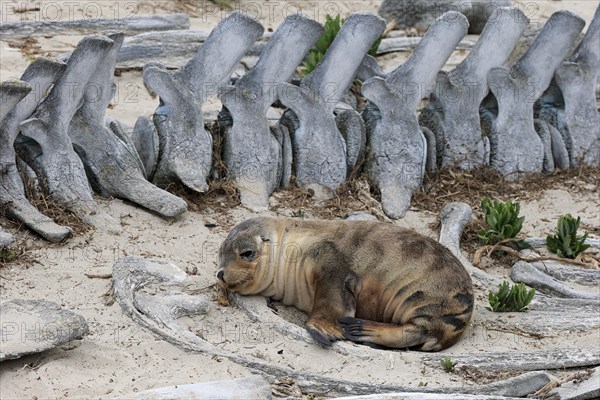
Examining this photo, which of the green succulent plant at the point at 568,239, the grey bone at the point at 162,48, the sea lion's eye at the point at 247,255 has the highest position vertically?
the grey bone at the point at 162,48

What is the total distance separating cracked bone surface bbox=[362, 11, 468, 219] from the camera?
9.07 meters

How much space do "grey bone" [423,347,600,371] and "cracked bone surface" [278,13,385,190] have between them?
2623 mm

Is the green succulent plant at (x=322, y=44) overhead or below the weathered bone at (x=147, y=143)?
overhead

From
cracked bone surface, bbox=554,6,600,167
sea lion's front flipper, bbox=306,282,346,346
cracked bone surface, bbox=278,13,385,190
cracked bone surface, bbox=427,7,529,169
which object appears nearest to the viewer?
sea lion's front flipper, bbox=306,282,346,346

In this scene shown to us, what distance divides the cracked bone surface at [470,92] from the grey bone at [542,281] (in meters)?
→ 1.54

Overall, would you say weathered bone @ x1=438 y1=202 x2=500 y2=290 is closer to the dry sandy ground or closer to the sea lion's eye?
the dry sandy ground

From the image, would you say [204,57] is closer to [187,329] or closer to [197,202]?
[197,202]

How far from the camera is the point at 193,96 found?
863cm

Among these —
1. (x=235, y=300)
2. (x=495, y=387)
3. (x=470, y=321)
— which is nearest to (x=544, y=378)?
(x=495, y=387)

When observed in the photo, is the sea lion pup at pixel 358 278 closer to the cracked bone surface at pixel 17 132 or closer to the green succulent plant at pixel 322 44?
the cracked bone surface at pixel 17 132

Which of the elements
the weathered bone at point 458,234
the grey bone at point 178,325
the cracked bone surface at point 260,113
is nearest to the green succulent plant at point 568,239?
the weathered bone at point 458,234

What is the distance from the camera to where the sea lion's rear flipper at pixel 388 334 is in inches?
269

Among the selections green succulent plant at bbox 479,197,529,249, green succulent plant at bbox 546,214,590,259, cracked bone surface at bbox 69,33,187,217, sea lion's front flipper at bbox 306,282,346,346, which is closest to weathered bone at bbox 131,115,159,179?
cracked bone surface at bbox 69,33,187,217

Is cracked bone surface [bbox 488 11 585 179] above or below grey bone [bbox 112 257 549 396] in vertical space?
above
